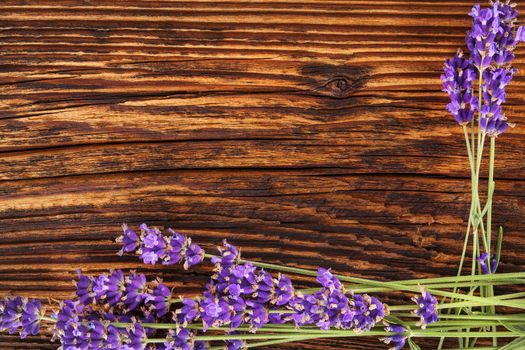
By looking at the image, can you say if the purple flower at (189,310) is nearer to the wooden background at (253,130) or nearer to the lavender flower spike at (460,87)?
the wooden background at (253,130)

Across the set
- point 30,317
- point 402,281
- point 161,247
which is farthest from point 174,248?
point 402,281

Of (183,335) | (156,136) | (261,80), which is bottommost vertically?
(183,335)

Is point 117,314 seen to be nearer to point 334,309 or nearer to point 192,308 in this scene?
point 192,308

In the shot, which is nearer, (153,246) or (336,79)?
(153,246)

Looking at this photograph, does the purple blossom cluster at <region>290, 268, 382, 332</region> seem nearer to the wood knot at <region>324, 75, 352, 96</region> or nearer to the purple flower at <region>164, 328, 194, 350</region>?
the purple flower at <region>164, 328, 194, 350</region>

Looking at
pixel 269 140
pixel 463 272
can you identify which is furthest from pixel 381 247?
pixel 269 140

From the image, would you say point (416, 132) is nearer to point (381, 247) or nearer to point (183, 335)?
point (381, 247)
